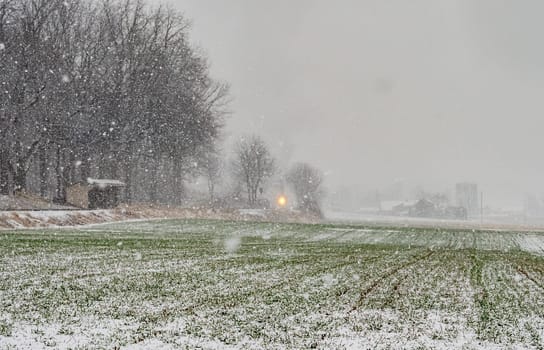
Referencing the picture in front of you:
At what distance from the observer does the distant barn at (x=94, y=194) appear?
44.9 meters

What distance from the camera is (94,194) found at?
4503 cm

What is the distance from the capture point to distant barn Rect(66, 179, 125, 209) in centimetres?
4488

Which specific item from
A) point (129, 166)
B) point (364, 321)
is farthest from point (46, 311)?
point (129, 166)

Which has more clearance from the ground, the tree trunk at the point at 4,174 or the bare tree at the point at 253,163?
the bare tree at the point at 253,163

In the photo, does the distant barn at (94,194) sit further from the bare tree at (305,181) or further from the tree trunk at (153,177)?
the bare tree at (305,181)

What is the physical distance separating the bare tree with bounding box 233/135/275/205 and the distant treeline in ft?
146

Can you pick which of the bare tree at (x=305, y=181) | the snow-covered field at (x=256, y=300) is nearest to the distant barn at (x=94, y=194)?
the snow-covered field at (x=256, y=300)

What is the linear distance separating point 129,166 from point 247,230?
18.0 meters

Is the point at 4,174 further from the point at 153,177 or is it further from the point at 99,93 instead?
the point at 153,177

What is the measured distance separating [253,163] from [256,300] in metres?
94.0

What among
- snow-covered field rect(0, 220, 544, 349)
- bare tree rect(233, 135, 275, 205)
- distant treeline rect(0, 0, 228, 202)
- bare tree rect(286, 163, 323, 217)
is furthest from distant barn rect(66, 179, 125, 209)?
bare tree rect(286, 163, 323, 217)

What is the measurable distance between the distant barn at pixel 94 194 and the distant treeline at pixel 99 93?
96.1 inches


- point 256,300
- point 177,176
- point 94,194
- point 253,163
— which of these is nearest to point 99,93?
point 94,194

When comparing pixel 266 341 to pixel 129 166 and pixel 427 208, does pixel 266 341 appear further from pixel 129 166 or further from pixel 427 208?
pixel 427 208
